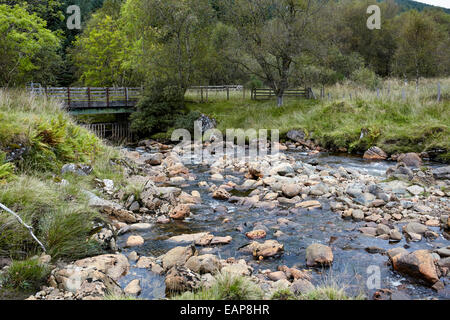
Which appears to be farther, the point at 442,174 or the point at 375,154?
the point at 375,154

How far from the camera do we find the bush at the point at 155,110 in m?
21.3

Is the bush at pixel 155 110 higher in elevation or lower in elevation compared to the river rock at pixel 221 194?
higher

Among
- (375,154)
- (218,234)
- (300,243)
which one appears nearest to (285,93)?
(375,154)

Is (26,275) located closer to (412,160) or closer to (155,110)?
(412,160)

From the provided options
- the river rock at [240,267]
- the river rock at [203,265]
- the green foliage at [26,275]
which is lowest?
the river rock at [240,267]

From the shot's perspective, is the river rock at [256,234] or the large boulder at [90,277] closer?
the large boulder at [90,277]

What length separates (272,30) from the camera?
784 inches

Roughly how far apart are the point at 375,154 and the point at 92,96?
16.5m

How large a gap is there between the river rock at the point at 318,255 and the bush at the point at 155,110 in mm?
17241

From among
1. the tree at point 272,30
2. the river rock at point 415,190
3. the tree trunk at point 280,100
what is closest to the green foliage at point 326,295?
the river rock at point 415,190

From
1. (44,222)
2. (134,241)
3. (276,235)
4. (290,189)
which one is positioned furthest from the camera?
(290,189)

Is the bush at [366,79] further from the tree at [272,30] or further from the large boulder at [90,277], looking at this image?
the large boulder at [90,277]
